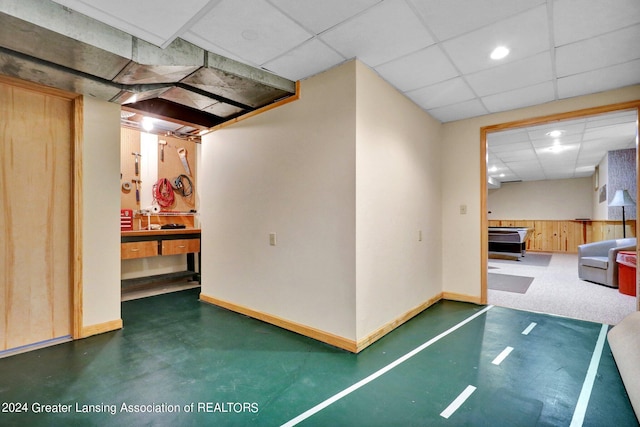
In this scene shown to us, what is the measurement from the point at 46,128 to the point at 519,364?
4.76 meters

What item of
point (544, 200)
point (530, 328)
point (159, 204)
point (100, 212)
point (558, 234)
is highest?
point (544, 200)

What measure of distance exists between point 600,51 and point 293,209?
10.1 ft

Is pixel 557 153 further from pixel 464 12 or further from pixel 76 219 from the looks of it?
pixel 76 219

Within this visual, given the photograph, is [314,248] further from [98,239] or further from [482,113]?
[482,113]

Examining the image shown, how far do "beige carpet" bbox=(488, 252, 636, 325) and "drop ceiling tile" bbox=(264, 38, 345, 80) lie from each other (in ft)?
12.4

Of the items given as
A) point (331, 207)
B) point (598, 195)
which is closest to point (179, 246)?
point (331, 207)

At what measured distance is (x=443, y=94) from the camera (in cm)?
348

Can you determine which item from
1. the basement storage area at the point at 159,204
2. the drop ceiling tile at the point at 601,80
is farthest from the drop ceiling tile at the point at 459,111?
the basement storage area at the point at 159,204

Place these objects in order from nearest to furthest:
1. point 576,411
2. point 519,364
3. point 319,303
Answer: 1. point 576,411
2. point 519,364
3. point 319,303

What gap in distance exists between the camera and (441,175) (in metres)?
4.46

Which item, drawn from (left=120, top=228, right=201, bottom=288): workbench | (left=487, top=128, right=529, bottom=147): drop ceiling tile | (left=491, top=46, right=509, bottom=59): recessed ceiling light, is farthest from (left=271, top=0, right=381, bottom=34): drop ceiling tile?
(left=487, top=128, right=529, bottom=147): drop ceiling tile

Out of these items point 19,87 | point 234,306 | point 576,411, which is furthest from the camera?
point 234,306

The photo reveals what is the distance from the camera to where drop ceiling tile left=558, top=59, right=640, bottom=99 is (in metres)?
2.86

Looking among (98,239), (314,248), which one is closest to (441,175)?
(314,248)
